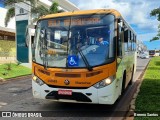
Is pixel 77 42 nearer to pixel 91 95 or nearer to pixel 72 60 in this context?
pixel 72 60

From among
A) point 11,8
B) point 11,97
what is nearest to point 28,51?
point 11,8

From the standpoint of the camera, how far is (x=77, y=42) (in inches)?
328

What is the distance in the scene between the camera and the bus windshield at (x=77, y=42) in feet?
26.6

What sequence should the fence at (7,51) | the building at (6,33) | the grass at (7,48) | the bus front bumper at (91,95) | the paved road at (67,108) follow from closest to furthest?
the bus front bumper at (91,95) → the paved road at (67,108) → the fence at (7,51) → the grass at (7,48) → the building at (6,33)

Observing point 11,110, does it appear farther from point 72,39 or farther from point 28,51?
point 28,51

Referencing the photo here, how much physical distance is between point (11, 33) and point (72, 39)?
114 ft

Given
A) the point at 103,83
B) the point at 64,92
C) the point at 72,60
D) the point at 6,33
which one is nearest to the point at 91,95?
the point at 103,83

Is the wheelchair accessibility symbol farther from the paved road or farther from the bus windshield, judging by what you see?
the paved road

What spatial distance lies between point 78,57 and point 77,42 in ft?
1.55

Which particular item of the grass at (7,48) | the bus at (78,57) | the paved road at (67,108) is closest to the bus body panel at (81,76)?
the bus at (78,57)

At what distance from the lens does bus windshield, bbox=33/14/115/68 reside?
810 cm

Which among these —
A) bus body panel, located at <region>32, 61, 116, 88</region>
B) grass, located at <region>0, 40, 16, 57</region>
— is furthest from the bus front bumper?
grass, located at <region>0, 40, 16, 57</region>

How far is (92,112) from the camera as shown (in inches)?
347

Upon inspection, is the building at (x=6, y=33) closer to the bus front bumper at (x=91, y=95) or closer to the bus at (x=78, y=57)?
the bus at (x=78, y=57)
